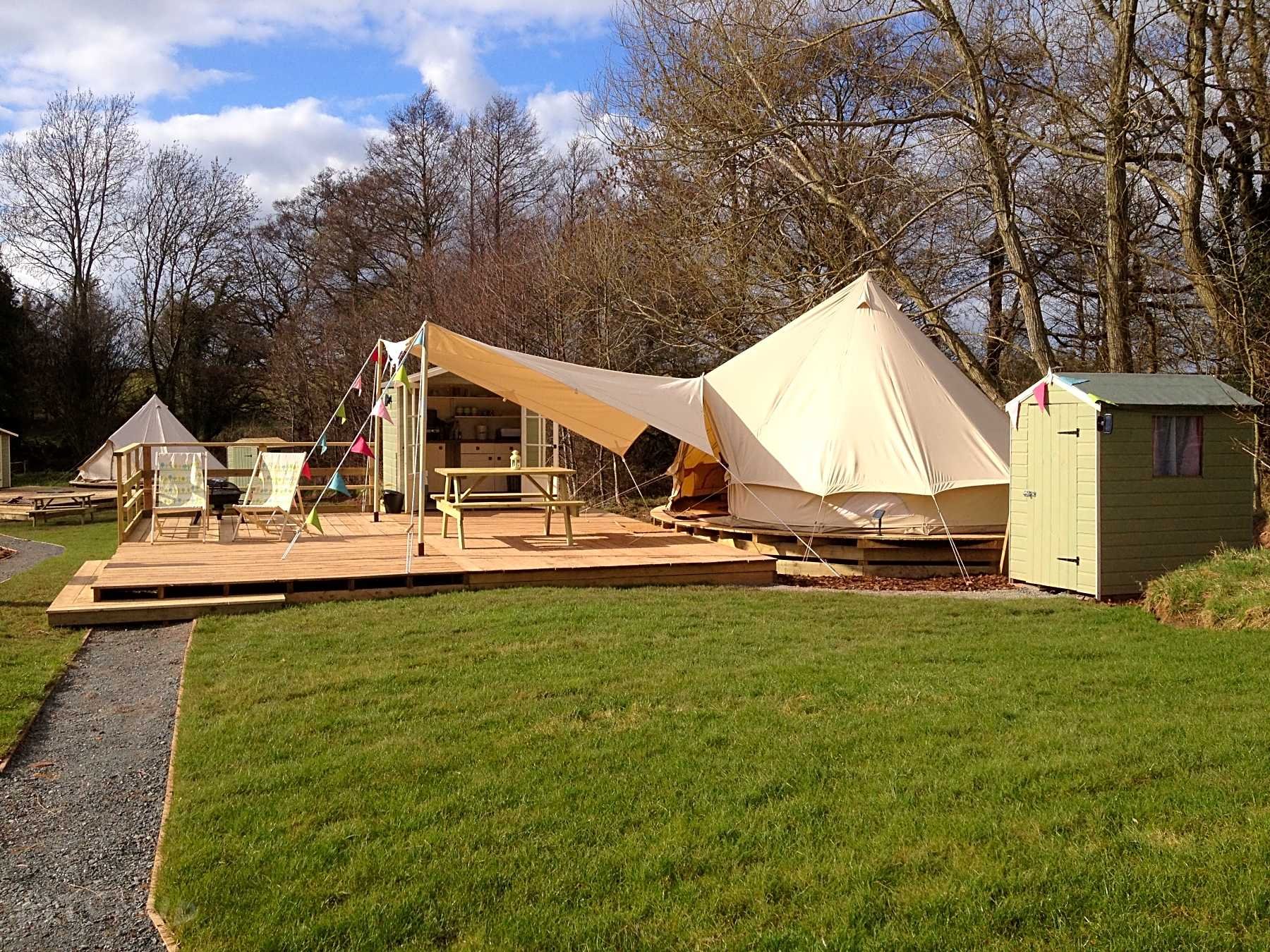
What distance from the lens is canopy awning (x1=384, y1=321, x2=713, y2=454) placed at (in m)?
9.41

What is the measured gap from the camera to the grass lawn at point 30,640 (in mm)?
4629

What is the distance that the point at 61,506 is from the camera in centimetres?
1673

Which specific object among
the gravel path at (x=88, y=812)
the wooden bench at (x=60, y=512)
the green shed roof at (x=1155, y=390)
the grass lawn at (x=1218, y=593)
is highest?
the green shed roof at (x=1155, y=390)

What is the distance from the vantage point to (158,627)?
6621 millimetres

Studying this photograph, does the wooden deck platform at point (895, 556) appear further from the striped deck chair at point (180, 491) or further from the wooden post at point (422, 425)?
the striped deck chair at point (180, 491)

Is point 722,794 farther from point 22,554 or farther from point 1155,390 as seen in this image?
point 22,554

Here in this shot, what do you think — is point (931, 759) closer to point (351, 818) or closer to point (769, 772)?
point (769, 772)

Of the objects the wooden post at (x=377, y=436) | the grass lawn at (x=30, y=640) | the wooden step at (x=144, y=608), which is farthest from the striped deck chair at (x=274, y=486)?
the wooden step at (x=144, y=608)

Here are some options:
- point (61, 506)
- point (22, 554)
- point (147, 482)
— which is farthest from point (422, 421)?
point (61, 506)

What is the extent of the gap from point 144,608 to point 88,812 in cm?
350

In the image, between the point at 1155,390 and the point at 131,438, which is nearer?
the point at 1155,390

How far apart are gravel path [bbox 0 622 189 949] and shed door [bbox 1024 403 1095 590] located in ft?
19.7

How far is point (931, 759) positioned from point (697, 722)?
93 cm

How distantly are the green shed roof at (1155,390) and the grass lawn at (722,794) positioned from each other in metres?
2.40
